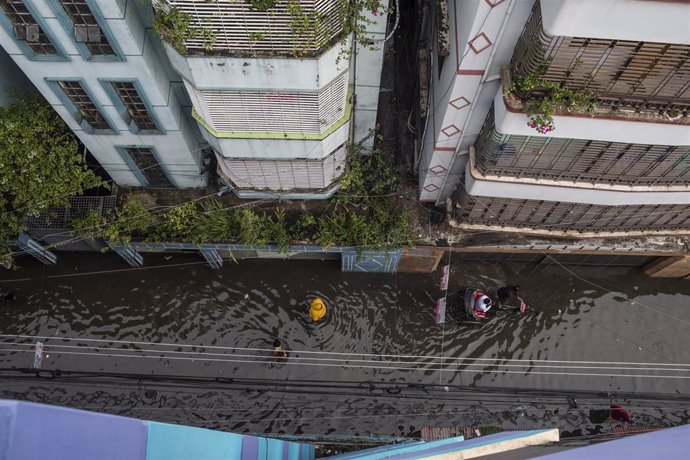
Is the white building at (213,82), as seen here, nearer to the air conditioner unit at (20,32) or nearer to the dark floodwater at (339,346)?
the air conditioner unit at (20,32)

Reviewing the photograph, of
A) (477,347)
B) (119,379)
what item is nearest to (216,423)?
(119,379)

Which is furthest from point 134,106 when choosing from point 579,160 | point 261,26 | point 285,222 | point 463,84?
point 579,160

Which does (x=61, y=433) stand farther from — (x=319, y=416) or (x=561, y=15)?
(x=319, y=416)

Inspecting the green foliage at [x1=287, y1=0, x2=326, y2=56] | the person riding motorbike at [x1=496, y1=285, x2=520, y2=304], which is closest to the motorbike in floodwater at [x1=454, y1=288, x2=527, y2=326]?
the person riding motorbike at [x1=496, y1=285, x2=520, y2=304]

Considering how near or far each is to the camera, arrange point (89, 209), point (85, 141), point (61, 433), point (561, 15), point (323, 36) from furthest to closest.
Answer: point (89, 209), point (85, 141), point (323, 36), point (561, 15), point (61, 433)

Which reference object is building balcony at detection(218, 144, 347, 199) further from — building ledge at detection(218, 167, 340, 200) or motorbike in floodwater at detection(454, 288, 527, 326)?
motorbike in floodwater at detection(454, 288, 527, 326)

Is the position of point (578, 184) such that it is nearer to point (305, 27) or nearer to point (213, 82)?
point (305, 27)

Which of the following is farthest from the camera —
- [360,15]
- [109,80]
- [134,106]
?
[134,106]
